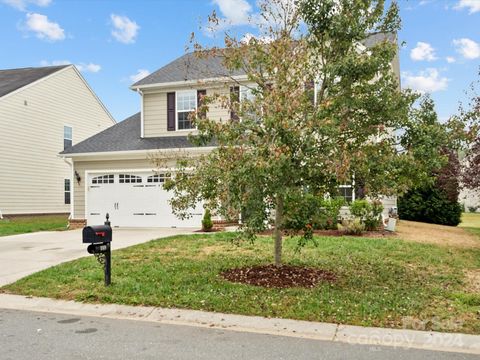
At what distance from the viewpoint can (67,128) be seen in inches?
1062

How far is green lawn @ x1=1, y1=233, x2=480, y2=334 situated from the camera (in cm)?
607

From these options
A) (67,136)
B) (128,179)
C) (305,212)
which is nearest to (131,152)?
(128,179)

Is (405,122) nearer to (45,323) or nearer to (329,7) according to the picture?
(329,7)

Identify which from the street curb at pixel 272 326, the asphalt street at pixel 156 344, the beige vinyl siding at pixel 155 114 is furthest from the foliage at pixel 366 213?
the asphalt street at pixel 156 344

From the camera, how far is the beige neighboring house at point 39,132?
23.0 meters

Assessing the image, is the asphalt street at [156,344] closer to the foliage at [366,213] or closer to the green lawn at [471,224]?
the foliage at [366,213]

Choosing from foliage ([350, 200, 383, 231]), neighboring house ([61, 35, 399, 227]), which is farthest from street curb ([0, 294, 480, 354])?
neighboring house ([61, 35, 399, 227])

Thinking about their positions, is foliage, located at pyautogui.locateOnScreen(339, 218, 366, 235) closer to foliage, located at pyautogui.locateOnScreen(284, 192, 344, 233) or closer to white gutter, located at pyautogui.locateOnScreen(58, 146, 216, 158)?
white gutter, located at pyautogui.locateOnScreen(58, 146, 216, 158)

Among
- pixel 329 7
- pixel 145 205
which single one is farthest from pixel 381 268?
pixel 145 205

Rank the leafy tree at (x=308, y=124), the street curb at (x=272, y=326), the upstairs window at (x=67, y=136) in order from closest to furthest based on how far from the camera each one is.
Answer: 1. the street curb at (x=272, y=326)
2. the leafy tree at (x=308, y=124)
3. the upstairs window at (x=67, y=136)

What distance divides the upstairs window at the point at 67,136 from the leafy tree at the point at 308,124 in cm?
2059

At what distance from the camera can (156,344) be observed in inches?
202

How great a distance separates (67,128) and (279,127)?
23134mm

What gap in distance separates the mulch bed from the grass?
11761 mm
